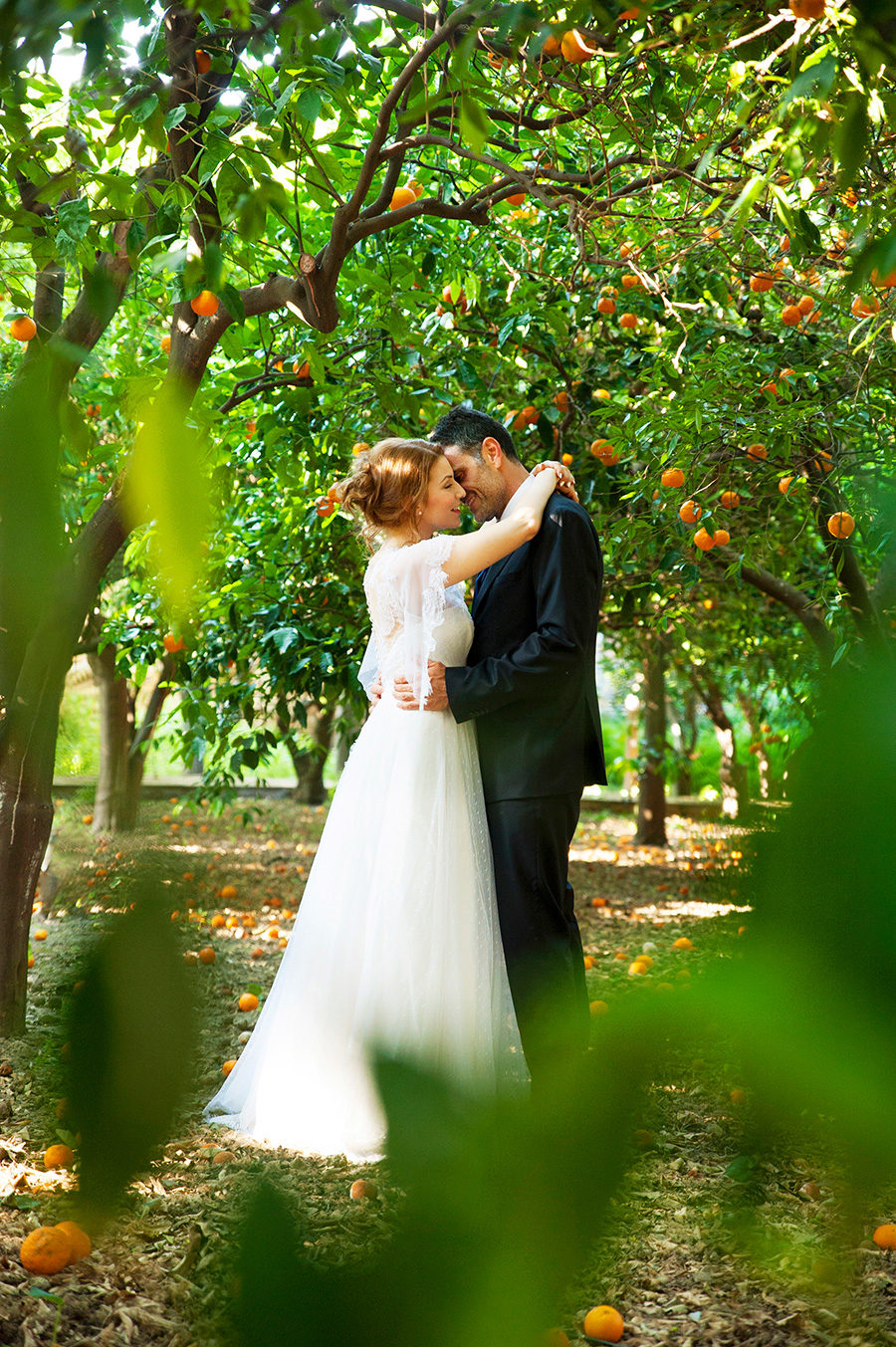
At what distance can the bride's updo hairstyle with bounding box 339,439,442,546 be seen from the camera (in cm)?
291

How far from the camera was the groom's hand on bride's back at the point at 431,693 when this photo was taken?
2838 mm

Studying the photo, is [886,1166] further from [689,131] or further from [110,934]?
[689,131]

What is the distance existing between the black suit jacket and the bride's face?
22cm

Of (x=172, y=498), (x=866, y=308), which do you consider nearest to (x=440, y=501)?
(x=866, y=308)

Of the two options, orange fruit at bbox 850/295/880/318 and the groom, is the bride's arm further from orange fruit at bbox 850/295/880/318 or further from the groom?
orange fruit at bbox 850/295/880/318

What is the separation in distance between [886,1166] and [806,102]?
4.54 feet

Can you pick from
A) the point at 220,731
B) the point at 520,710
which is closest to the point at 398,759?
the point at 520,710

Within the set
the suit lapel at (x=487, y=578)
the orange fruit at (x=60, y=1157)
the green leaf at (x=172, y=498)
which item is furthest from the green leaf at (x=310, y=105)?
the orange fruit at (x=60, y=1157)

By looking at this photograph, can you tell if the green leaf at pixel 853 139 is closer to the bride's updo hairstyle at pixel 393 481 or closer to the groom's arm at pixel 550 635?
the groom's arm at pixel 550 635

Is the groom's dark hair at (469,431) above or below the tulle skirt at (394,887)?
above

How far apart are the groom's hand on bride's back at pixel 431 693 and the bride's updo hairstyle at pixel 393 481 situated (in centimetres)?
44

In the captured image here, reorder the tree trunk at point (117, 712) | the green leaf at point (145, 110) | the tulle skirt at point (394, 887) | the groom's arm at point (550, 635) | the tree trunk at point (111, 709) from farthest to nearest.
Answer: the tree trunk at point (111, 709) → the tree trunk at point (117, 712) → the groom's arm at point (550, 635) → the tulle skirt at point (394, 887) → the green leaf at point (145, 110)

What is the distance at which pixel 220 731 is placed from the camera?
4789 millimetres

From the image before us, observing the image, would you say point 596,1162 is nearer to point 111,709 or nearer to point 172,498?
point 172,498
